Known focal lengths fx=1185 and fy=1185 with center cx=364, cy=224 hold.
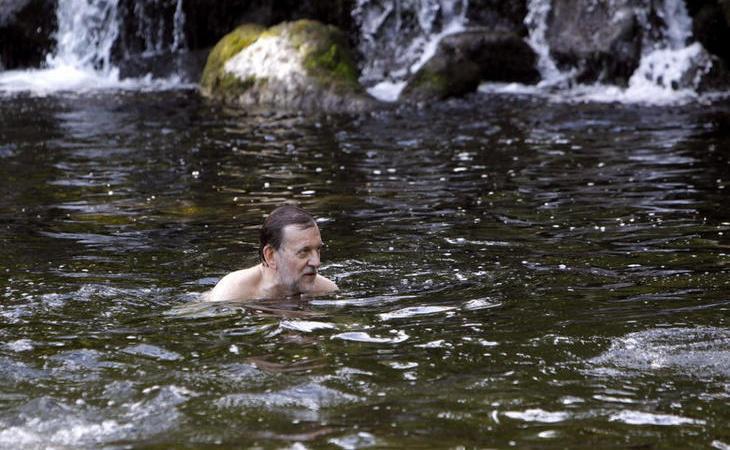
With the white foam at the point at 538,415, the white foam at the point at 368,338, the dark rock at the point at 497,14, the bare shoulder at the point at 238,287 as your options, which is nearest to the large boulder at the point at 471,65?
the dark rock at the point at 497,14

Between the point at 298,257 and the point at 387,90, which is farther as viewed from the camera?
the point at 387,90

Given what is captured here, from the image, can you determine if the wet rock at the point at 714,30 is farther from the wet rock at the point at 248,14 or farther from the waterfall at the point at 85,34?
the waterfall at the point at 85,34

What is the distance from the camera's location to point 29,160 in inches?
650

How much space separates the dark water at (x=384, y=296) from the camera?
5.93m

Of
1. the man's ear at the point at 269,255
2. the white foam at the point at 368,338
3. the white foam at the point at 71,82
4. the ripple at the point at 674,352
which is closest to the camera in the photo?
the ripple at the point at 674,352

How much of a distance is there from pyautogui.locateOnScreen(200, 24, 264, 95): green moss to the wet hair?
14333 mm

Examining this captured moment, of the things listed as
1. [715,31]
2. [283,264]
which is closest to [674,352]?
[283,264]

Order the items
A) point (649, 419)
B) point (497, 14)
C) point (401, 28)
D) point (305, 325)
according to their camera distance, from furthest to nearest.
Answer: point (401, 28) → point (497, 14) → point (305, 325) → point (649, 419)

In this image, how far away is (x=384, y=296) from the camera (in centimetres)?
877

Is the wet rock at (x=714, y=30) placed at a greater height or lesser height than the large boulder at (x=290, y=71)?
greater

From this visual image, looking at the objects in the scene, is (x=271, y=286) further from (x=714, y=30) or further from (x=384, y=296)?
(x=714, y=30)

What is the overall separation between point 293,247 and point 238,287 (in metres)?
0.58

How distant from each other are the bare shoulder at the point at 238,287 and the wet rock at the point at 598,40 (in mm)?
15249

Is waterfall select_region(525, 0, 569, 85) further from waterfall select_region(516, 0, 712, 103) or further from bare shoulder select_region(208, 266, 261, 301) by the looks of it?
bare shoulder select_region(208, 266, 261, 301)
